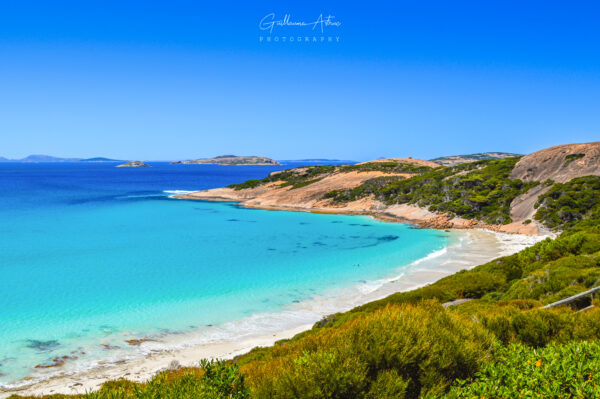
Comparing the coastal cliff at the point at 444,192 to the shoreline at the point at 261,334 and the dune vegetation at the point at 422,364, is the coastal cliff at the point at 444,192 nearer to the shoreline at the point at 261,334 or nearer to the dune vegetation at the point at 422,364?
the shoreline at the point at 261,334

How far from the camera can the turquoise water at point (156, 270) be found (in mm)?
17047

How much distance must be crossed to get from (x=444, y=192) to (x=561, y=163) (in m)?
16.5

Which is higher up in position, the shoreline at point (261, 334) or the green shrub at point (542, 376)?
the green shrub at point (542, 376)

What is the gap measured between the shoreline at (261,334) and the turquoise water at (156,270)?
3.10ft

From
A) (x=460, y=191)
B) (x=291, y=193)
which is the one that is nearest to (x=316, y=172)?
(x=291, y=193)

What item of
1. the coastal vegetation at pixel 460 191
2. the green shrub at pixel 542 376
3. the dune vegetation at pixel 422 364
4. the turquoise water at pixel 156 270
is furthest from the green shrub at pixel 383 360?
the coastal vegetation at pixel 460 191

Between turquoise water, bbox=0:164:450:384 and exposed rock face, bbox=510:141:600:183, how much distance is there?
22.0 metres

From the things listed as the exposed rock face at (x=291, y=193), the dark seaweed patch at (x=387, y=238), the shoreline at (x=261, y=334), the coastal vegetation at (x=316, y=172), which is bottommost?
the shoreline at (x=261, y=334)

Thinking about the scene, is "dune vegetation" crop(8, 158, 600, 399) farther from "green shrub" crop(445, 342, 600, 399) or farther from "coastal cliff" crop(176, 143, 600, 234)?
"coastal cliff" crop(176, 143, 600, 234)

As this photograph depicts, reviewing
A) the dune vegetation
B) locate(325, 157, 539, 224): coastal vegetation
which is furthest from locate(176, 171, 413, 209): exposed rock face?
the dune vegetation

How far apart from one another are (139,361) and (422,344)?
12.5m

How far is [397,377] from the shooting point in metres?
5.49

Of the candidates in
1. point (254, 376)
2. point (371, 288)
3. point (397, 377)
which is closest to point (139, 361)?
point (254, 376)

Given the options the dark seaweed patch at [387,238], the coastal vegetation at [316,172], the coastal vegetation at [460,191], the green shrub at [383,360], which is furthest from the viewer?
the coastal vegetation at [316,172]
